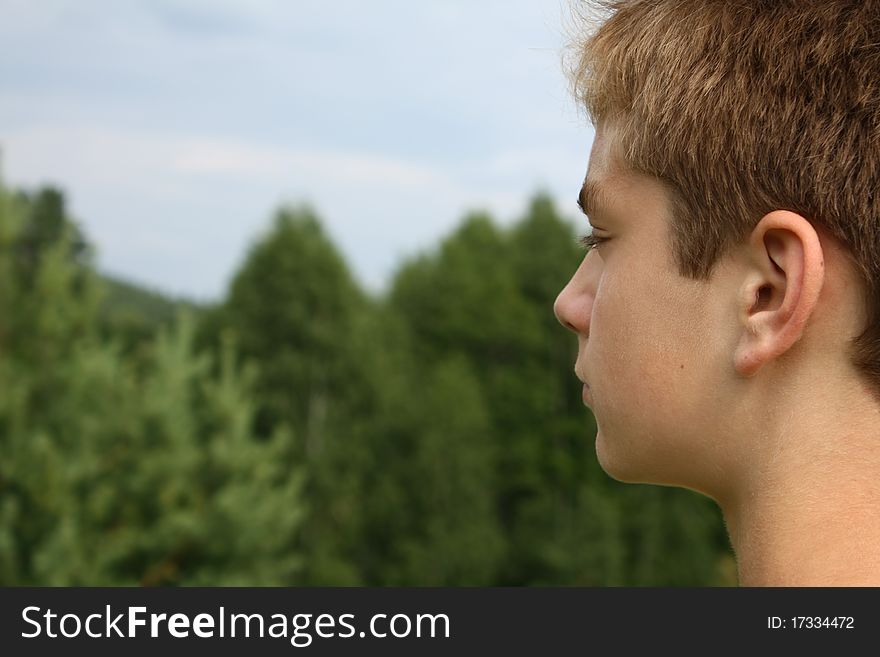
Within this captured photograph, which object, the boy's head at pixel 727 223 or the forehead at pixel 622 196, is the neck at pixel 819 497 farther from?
the forehead at pixel 622 196

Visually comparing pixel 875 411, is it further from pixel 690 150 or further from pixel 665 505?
pixel 665 505

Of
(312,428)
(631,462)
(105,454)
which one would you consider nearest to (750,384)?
(631,462)

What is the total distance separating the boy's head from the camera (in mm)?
1352

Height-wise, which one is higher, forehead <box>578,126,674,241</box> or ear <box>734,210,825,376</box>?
forehead <box>578,126,674,241</box>

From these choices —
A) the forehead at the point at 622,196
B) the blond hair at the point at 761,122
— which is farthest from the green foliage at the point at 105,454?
the blond hair at the point at 761,122

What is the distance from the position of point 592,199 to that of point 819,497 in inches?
21.3

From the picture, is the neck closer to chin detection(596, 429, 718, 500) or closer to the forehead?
chin detection(596, 429, 718, 500)

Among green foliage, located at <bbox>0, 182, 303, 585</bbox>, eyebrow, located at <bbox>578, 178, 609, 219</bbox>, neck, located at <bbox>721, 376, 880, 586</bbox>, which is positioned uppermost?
green foliage, located at <bbox>0, 182, 303, 585</bbox>

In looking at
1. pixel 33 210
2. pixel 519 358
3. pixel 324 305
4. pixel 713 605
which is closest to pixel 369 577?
pixel 324 305

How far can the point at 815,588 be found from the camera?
134 cm

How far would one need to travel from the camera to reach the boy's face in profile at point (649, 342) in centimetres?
143

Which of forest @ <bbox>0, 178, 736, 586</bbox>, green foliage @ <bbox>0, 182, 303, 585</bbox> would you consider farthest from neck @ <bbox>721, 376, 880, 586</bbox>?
forest @ <bbox>0, 178, 736, 586</bbox>

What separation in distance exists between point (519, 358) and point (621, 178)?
33.2m

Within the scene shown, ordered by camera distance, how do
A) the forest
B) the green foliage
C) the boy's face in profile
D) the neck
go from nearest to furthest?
the neck → the boy's face in profile → the green foliage → the forest
